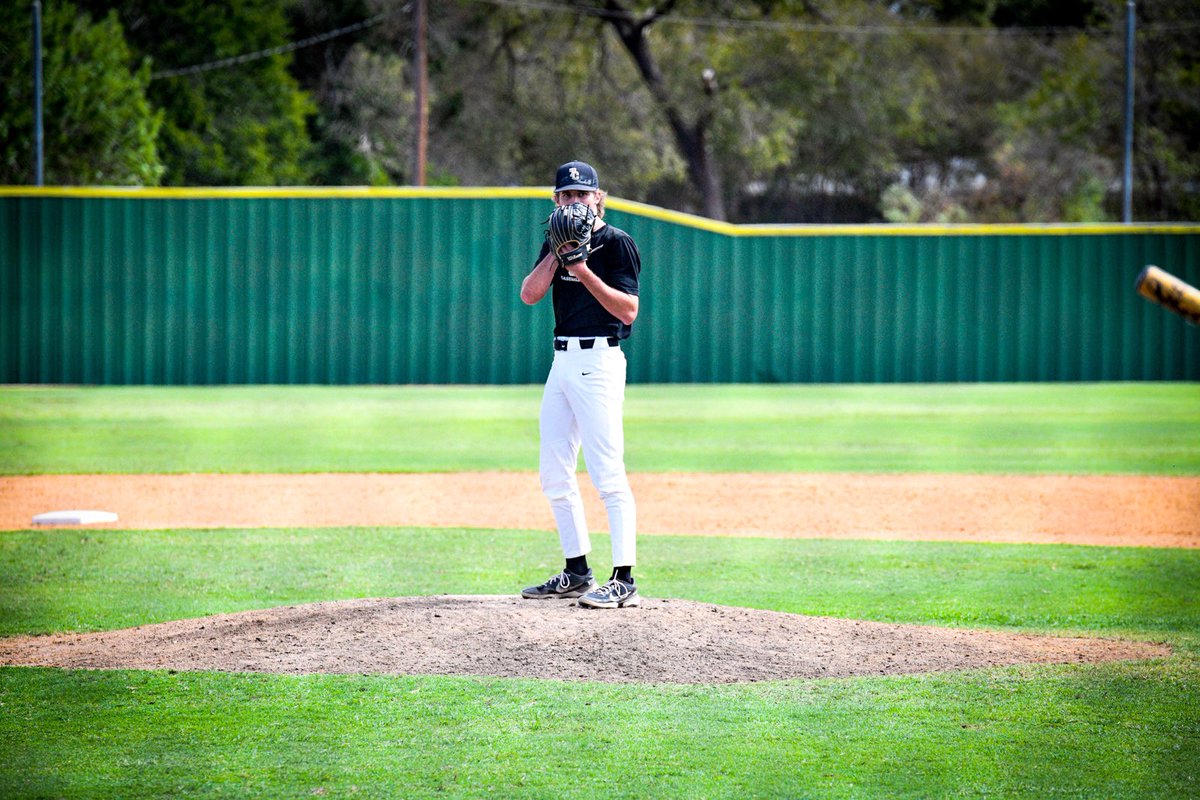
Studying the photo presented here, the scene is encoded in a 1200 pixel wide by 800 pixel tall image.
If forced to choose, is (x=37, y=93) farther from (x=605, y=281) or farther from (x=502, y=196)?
(x=605, y=281)

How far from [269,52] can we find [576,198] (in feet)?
94.8

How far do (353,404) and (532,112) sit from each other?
19448 mm

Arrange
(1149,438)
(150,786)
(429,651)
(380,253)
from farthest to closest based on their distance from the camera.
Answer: (380,253), (1149,438), (429,651), (150,786)

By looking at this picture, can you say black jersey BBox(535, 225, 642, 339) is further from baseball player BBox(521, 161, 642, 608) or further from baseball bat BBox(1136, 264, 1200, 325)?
baseball bat BBox(1136, 264, 1200, 325)

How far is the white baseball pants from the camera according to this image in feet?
18.9

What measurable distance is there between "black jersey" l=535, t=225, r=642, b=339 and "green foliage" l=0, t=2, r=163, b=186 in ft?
66.8

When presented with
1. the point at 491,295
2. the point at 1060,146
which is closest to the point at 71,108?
the point at 491,295

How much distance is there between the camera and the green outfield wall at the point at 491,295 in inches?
765

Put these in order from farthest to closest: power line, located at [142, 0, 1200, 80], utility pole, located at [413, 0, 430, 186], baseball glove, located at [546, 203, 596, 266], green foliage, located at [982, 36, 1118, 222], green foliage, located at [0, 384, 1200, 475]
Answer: green foliage, located at [982, 36, 1118, 222]
power line, located at [142, 0, 1200, 80]
utility pole, located at [413, 0, 430, 186]
green foliage, located at [0, 384, 1200, 475]
baseball glove, located at [546, 203, 596, 266]

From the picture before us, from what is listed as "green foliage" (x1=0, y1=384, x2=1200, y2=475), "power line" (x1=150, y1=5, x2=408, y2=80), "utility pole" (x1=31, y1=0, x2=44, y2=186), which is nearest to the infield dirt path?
"green foliage" (x1=0, y1=384, x2=1200, y2=475)

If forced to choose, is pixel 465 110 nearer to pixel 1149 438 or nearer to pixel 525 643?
pixel 1149 438

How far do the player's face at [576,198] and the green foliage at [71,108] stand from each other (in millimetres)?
20338

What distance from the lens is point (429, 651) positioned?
17.0 feet

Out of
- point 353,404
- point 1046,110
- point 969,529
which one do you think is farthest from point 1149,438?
point 1046,110
